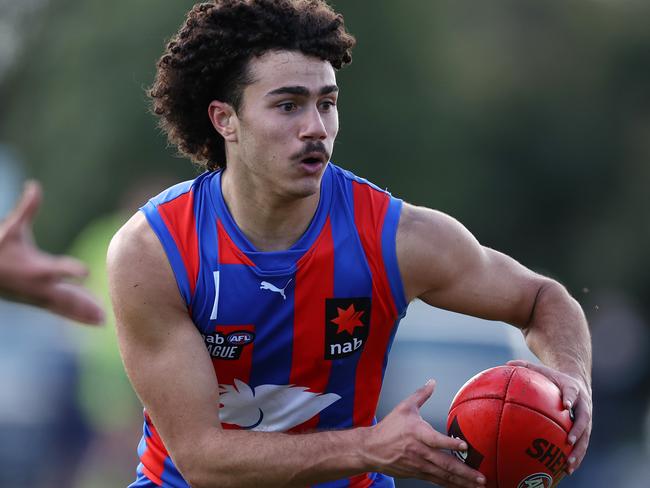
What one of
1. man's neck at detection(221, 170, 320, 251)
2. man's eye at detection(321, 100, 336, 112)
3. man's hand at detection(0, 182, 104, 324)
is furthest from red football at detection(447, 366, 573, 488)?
man's hand at detection(0, 182, 104, 324)

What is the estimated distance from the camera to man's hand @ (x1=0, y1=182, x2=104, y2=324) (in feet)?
19.7

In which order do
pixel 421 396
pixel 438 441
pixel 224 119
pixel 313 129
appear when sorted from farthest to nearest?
pixel 224 119 < pixel 313 129 < pixel 421 396 < pixel 438 441

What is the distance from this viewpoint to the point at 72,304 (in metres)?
6.15

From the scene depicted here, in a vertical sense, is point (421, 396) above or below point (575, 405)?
above

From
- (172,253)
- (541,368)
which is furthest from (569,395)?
(172,253)

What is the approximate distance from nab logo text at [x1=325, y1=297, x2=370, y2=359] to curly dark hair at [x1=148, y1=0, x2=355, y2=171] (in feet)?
3.40

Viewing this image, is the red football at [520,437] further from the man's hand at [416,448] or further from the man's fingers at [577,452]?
the man's hand at [416,448]

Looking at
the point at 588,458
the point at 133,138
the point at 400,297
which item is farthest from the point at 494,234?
the point at 400,297

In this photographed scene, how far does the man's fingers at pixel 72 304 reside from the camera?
6133 mm

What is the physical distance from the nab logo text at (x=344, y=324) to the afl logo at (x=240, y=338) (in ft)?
1.14

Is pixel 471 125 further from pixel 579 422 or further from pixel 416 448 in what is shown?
pixel 416 448

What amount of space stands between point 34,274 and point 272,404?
48.4 inches

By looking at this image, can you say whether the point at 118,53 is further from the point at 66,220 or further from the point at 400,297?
the point at 400,297

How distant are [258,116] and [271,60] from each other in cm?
26
